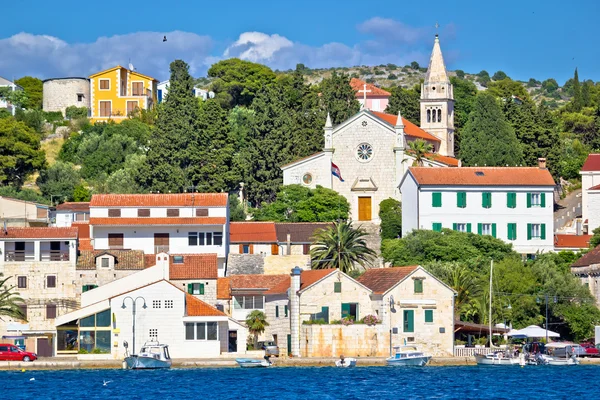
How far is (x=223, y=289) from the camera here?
81.3 metres


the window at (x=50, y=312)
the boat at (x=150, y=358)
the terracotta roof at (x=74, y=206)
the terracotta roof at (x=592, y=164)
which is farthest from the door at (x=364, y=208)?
the boat at (x=150, y=358)

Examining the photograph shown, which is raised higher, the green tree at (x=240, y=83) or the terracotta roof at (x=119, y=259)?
the green tree at (x=240, y=83)

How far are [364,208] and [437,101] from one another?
54.1ft

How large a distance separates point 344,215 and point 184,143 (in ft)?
42.5

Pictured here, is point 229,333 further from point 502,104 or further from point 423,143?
point 502,104

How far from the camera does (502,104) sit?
115188 mm

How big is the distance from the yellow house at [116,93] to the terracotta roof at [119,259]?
45969mm

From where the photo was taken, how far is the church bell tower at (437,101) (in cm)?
11256

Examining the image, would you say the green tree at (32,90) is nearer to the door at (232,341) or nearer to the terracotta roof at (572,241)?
the terracotta roof at (572,241)

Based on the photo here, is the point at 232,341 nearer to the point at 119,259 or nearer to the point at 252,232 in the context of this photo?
the point at 119,259

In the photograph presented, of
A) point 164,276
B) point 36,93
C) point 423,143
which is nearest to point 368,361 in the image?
point 164,276

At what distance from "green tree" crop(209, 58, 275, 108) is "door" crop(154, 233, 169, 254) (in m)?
41.4

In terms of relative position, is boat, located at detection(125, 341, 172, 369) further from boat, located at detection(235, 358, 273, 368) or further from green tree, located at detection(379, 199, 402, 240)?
green tree, located at detection(379, 199, 402, 240)

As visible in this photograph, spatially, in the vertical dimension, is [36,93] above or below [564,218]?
above
